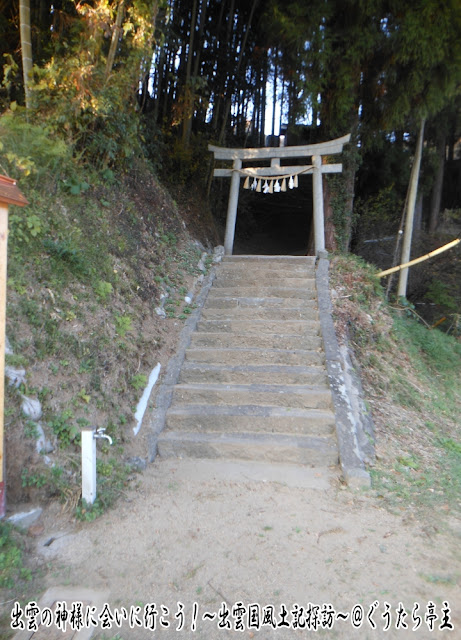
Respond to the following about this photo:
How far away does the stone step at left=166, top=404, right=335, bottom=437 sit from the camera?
461 centimetres

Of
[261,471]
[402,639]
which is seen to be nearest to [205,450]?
[261,471]

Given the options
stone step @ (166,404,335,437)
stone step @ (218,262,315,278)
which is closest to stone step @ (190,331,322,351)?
stone step @ (166,404,335,437)

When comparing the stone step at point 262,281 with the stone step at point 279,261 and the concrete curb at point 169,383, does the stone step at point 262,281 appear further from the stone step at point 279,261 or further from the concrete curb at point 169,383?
the concrete curb at point 169,383

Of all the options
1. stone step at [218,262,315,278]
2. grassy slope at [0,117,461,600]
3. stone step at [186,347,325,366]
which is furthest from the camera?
stone step at [218,262,315,278]

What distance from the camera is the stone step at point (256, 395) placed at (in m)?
4.91

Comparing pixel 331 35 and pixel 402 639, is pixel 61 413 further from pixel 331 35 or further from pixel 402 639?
pixel 331 35

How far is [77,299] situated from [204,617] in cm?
324

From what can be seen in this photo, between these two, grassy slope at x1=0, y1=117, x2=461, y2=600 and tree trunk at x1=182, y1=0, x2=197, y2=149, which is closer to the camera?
grassy slope at x1=0, y1=117, x2=461, y2=600

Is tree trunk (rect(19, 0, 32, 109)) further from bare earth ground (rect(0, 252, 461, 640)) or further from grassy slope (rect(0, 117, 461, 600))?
bare earth ground (rect(0, 252, 461, 640))

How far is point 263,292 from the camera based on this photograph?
706 cm

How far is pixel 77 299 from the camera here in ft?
15.6

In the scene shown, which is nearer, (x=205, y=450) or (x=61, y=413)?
(x=61, y=413)

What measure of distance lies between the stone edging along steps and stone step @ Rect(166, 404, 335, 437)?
10 millimetres

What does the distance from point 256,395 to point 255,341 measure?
1.08 meters
